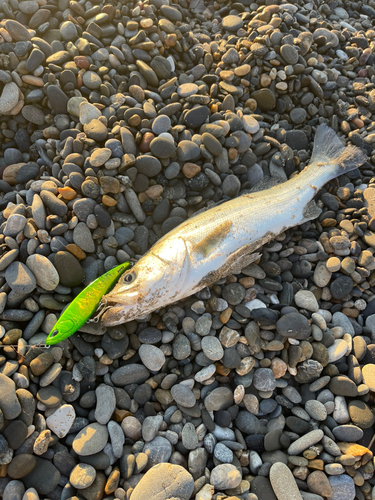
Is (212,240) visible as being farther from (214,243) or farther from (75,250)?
(75,250)

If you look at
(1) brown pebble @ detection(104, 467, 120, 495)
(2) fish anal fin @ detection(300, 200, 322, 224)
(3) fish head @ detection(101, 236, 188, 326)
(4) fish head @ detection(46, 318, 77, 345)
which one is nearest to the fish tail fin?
(2) fish anal fin @ detection(300, 200, 322, 224)

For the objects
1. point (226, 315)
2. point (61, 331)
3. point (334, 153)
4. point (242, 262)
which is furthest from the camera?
point (334, 153)

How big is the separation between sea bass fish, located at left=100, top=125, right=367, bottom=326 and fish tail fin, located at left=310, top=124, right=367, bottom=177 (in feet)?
0.05

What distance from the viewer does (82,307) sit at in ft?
11.2

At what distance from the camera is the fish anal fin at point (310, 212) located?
4492 millimetres

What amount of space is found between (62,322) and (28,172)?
7.25 ft

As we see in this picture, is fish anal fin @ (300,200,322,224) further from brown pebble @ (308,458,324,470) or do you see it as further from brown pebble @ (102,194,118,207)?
brown pebble @ (308,458,324,470)

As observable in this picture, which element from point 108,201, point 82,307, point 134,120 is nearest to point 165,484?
point 82,307

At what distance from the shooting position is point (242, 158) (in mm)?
4625

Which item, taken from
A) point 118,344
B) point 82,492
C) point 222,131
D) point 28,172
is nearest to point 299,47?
point 222,131

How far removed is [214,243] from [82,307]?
5.51ft

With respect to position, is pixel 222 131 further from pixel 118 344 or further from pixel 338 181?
pixel 118 344

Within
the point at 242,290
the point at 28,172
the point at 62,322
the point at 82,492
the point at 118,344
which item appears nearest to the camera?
the point at 82,492

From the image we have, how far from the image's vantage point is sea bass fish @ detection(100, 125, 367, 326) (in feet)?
11.6
